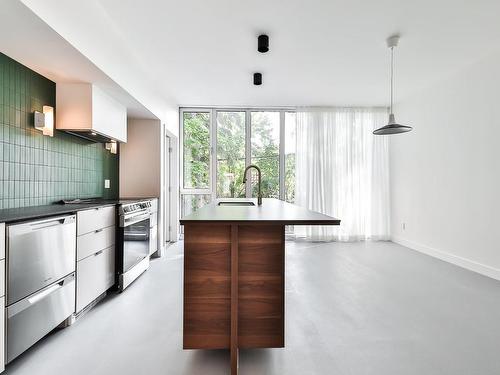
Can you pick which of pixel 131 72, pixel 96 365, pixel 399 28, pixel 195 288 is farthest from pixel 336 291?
pixel 131 72

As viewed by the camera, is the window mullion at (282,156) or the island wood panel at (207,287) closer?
the island wood panel at (207,287)

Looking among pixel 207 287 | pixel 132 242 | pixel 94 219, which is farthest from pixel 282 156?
pixel 207 287

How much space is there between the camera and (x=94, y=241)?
252 cm

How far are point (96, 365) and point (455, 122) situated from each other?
5004 mm

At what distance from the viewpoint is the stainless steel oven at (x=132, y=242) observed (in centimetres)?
291

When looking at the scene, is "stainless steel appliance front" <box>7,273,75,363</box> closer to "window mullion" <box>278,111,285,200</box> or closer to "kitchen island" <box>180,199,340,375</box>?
"kitchen island" <box>180,199,340,375</box>

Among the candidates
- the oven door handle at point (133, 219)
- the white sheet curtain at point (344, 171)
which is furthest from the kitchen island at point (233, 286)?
the white sheet curtain at point (344, 171)

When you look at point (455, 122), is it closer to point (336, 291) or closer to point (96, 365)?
point (336, 291)

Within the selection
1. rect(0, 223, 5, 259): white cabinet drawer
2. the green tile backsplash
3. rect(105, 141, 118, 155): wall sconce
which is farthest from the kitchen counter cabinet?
rect(105, 141, 118, 155): wall sconce

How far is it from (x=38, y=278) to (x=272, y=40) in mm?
3004

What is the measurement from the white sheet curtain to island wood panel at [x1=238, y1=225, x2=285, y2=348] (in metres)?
3.81

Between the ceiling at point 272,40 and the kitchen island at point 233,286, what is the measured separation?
1812 mm

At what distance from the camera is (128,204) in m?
3.06

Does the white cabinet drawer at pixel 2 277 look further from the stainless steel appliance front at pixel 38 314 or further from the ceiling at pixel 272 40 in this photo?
the ceiling at pixel 272 40
